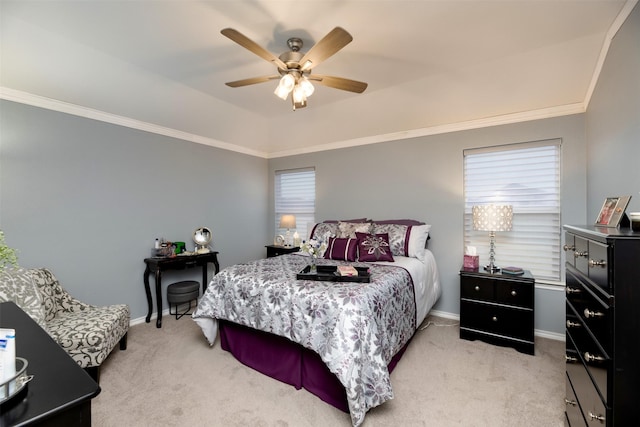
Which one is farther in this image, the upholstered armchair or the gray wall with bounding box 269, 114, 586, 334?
the gray wall with bounding box 269, 114, 586, 334

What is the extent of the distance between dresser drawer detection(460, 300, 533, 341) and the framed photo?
4.98 ft

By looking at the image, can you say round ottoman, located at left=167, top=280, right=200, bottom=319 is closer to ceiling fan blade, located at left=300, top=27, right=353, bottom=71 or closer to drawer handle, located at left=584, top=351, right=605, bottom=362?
ceiling fan blade, located at left=300, top=27, right=353, bottom=71

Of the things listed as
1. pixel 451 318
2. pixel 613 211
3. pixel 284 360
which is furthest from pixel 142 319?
pixel 613 211

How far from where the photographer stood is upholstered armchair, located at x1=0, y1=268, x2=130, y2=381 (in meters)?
2.10

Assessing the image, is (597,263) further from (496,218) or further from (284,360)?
(284,360)

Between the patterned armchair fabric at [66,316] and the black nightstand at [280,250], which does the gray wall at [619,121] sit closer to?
the black nightstand at [280,250]

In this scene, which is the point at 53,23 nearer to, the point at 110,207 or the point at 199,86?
the point at 199,86

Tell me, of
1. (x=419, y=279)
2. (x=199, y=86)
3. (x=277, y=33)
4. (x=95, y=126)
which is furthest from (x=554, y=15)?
(x=95, y=126)

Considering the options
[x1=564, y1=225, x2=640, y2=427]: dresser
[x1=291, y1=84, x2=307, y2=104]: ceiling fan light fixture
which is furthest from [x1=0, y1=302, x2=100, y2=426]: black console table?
[x1=291, y1=84, x2=307, y2=104]: ceiling fan light fixture

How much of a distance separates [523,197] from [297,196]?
127 inches

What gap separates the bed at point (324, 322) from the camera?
69.4 inches

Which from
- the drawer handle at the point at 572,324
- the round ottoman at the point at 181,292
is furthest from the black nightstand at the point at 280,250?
the drawer handle at the point at 572,324

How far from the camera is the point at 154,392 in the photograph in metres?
2.11

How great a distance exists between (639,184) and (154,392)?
3355 millimetres
